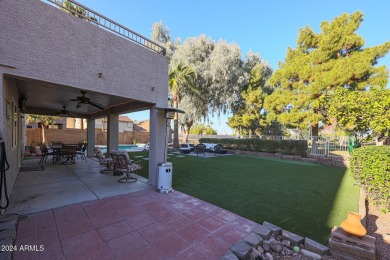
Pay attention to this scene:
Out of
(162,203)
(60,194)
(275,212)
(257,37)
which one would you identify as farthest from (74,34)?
(257,37)

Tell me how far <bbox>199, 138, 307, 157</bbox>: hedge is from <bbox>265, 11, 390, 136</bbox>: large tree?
178 cm

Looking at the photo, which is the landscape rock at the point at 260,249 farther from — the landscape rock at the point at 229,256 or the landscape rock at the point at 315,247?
the landscape rock at the point at 315,247

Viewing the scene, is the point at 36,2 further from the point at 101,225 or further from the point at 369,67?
the point at 369,67

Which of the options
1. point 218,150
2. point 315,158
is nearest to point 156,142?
point 218,150

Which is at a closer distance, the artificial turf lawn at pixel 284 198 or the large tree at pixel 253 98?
the artificial turf lawn at pixel 284 198

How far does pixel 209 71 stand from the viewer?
56.4 feet

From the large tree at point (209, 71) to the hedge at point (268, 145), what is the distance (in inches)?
179

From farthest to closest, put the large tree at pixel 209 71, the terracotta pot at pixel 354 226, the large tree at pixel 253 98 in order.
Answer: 1. the large tree at pixel 253 98
2. the large tree at pixel 209 71
3. the terracotta pot at pixel 354 226

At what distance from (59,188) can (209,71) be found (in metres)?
15.3

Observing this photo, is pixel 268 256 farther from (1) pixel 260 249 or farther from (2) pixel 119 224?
(2) pixel 119 224

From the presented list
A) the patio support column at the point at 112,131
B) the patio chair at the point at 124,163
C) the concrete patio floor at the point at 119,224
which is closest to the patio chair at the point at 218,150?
the patio support column at the point at 112,131

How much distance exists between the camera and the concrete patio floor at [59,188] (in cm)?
403

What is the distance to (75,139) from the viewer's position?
66.8ft

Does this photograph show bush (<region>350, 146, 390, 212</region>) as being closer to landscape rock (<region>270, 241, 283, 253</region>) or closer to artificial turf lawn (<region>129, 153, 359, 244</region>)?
artificial turf lawn (<region>129, 153, 359, 244</region>)
